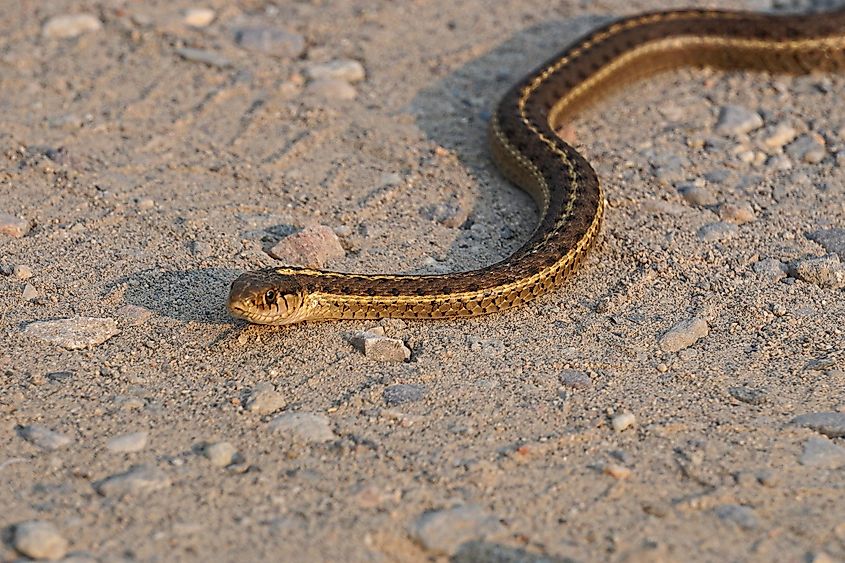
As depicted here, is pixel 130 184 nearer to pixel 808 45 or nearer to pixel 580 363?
pixel 580 363

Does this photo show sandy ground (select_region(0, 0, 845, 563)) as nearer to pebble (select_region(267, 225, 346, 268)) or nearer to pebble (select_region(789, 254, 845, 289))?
pebble (select_region(789, 254, 845, 289))

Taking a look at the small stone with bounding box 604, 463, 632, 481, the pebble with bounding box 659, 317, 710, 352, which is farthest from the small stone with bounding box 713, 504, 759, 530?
the pebble with bounding box 659, 317, 710, 352

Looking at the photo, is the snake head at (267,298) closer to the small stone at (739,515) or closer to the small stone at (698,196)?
the small stone at (739,515)

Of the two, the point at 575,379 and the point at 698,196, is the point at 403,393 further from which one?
the point at 698,196

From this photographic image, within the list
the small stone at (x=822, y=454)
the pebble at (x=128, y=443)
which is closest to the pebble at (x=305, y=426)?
the pebble at (x=128, y=443)

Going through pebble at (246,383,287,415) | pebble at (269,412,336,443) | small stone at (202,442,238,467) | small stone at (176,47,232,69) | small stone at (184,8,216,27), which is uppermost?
small stone at (184,8,216,27)

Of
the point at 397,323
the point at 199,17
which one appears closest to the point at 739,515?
the point at 397,323

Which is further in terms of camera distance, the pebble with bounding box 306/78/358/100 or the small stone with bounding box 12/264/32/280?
the pebble with bounding box 306/78/358/100
